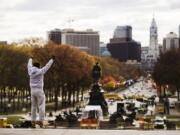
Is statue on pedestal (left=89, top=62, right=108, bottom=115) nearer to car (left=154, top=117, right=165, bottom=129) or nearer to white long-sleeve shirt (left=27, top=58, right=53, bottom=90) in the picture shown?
car (left=154, top=117, right=165, bottom=129)

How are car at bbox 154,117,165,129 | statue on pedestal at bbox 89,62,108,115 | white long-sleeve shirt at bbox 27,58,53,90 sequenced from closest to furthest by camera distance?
white long-sleeve shirt at bbox 27,58,53,90 → car at bbox 154,117,165,129 → statue on pedestal at bbox 89,62,108,115

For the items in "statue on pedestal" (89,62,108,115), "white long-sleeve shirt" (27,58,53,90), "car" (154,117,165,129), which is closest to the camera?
"white long-sleeve shirt" (27,58,53,90)

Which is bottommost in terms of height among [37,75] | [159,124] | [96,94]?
[96,94]

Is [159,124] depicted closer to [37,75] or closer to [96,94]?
[37,75]

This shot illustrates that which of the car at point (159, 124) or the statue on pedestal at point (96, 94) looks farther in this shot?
the statue on pedestal at point (96, 94)

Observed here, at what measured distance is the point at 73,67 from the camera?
91875mm

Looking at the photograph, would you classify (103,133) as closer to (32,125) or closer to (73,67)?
(32,125)

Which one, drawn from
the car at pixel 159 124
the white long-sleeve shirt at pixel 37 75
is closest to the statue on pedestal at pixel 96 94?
the car at pixel 159 124

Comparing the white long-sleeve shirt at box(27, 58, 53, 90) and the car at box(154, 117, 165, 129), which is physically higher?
the white long-sleeve shirt at box(27, 58, 53, 90)

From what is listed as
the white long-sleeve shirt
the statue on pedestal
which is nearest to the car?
the white long-sleeve shirt

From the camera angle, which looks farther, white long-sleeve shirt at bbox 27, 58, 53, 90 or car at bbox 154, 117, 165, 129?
car at bbox 154, 117, 165, 129

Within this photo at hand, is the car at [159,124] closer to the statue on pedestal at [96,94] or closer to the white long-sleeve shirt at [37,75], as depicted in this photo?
the white long-sleeve shirt at [37,75]

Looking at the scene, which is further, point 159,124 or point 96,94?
point 96,94

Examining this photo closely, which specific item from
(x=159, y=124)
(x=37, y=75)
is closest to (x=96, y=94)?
(x=159, y=124)
